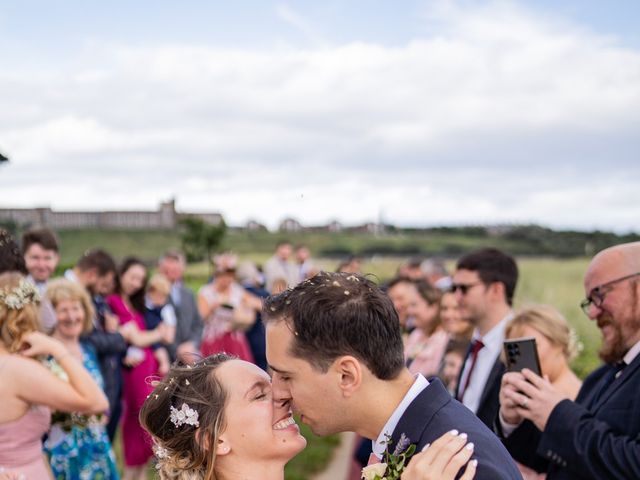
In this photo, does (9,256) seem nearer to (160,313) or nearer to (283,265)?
(160,313)

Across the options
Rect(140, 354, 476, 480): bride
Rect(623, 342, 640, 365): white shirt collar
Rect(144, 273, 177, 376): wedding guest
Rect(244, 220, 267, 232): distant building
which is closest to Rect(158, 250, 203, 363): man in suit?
Rect(144, 273, 177, 376): wedding guest

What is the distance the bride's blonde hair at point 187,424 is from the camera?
2705 mm

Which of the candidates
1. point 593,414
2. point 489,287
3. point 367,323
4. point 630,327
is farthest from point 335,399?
point 489,287

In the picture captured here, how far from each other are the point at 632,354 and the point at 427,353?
3.42 metres

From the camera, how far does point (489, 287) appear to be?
Result: 4941 mm

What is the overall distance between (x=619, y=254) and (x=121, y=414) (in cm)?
581

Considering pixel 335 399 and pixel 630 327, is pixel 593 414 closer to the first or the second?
pixel 630 327

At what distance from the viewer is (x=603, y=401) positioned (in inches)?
129

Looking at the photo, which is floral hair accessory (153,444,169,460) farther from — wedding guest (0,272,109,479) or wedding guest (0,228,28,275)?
wedding guest (0,228,28,275)

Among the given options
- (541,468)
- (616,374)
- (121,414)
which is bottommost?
(121,414)

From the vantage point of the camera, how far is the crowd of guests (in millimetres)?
3309

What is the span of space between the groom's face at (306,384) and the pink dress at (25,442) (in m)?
2.39

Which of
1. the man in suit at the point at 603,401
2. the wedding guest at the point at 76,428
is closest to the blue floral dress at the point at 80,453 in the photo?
the wedding guest at the point at 76,428

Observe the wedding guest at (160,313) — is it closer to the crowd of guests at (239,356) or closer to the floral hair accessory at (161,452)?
the crowd of guests at (239,356)
